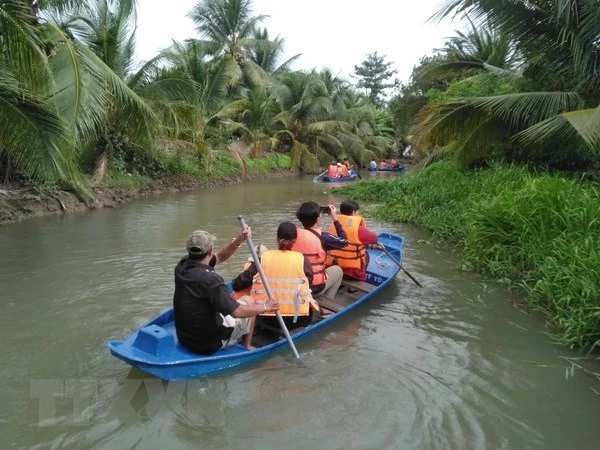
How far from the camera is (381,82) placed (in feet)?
194

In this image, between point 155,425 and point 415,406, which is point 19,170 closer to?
point 155,425

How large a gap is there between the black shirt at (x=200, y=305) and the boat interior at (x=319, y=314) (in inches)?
27.8

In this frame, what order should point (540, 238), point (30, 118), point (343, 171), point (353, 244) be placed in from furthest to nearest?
point (343, 171), point (540, 238), point (30, 118), point (353, 244)

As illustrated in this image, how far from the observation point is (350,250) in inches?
249

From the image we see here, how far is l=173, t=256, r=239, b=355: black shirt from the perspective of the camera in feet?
12.4

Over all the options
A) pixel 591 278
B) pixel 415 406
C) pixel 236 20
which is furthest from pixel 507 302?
pixel 236 20

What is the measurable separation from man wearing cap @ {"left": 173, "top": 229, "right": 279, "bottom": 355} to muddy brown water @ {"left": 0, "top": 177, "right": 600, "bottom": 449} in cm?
38

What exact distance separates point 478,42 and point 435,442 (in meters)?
16.6

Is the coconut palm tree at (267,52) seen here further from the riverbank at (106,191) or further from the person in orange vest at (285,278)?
the person in orange vest at (285,278)

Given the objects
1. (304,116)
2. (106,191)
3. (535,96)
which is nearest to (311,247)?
(535,96)

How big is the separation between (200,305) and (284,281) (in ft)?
3.23

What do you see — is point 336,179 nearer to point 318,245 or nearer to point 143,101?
point 143,101

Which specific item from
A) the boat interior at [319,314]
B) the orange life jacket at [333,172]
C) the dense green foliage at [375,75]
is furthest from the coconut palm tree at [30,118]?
the dense green foliage at [375,75]

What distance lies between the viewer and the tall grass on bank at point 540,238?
520 cm
